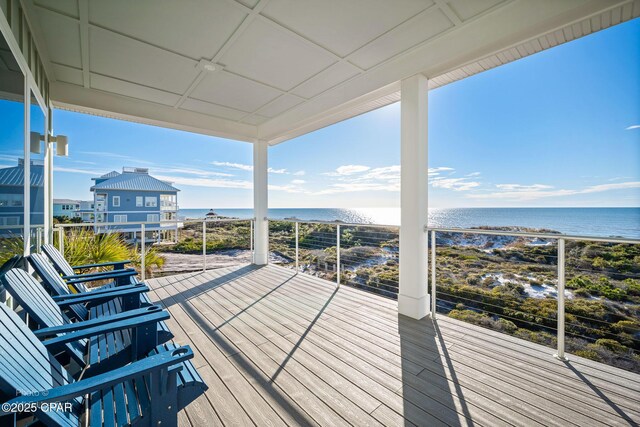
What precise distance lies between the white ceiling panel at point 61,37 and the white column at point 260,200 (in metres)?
2.69

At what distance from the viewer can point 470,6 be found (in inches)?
76.2

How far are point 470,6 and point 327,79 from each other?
4.78 feet

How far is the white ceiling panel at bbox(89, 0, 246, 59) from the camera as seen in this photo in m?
1.88

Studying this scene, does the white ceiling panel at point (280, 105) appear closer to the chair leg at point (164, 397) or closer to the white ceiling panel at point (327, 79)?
the white ceiling panel at point (327, 79)

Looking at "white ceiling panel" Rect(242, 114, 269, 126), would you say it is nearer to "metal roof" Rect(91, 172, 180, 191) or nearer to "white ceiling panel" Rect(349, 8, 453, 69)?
"white ceiling panel" Rect(349, 8, 453, 69)

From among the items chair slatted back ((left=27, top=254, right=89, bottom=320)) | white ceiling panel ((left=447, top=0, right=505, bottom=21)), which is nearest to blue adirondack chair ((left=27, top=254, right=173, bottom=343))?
chair slatted back ((left=27, top=254, right=89, bottom=320))

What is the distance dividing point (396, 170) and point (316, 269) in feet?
70.2

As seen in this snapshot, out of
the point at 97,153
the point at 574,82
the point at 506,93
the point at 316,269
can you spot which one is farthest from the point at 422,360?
the point at 574,82

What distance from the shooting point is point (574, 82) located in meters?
18.5

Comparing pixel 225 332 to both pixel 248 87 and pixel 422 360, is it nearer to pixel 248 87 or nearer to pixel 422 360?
A: pixel 422 360

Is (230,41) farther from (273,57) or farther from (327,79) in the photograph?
(327,79)

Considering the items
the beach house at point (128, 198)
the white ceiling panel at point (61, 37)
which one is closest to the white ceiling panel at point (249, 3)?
the white ceiling panel at point (61, 37)

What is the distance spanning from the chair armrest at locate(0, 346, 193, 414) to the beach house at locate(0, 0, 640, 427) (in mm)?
18

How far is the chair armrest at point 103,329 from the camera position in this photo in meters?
1.10
